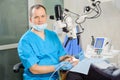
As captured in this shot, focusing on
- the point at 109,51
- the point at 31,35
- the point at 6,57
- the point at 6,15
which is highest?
the point at 6,15

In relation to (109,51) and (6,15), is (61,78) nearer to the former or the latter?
(109,51)

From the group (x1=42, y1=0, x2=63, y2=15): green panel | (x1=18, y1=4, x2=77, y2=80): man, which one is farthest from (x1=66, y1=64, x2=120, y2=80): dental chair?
(x1=42, y1=0, x2=63, y2=15): green panel

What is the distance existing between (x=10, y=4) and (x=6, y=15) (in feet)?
0.50

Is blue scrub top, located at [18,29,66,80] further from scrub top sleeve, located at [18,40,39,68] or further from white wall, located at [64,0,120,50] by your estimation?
white wall, located at [64,0,120,50]

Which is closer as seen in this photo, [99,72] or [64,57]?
[99,72]

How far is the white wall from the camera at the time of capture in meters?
2.33

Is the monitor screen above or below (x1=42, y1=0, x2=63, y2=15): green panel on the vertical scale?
below

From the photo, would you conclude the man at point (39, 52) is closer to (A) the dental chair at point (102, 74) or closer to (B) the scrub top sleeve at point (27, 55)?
(B) the scrub top sleeve at point (27, 55)

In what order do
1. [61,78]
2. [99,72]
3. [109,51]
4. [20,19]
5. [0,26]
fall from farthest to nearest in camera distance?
[20,19] → [0,26] → [109,51] → [61,78] → [99,72]

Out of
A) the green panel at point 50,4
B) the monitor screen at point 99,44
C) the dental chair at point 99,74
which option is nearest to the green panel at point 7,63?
the green panel at point 50,4

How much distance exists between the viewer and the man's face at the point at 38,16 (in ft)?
5.78

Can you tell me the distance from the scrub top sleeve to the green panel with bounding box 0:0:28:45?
931mm

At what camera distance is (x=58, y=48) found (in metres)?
1.89

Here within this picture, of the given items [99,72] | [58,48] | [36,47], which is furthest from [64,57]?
[99,72]
